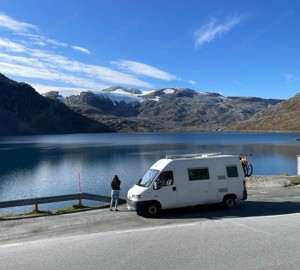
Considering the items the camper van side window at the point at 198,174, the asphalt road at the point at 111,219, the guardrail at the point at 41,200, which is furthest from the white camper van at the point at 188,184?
the guardrail at the point at 41,200

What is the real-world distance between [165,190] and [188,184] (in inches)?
48.5

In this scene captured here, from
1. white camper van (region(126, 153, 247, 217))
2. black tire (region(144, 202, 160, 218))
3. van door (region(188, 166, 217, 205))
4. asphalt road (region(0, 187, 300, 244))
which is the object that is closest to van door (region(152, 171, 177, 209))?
white camper van (region(126, 153, 247, 217))

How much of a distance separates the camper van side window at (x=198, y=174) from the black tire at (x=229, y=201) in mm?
1555

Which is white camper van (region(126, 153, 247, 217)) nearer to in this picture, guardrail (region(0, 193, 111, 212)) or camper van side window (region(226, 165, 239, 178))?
camper van side window (region(226, 165, 239, 178))

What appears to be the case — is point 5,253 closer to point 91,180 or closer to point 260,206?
point 260,206

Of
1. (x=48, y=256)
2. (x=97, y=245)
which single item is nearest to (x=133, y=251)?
(x=97, y=245)

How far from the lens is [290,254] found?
1016 centimetres

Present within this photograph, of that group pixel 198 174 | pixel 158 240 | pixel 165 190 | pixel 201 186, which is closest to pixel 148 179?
pixel 165 190

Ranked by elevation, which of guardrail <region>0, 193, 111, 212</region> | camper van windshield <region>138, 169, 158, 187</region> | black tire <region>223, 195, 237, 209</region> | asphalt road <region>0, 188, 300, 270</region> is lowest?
asphalt road <region>0, 188, 300, 270</region>

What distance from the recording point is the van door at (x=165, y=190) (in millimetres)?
18016

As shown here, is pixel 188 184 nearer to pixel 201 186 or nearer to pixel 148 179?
pixel 201 186

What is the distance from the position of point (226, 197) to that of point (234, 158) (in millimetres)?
2081

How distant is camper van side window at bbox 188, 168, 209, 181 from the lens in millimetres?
18672

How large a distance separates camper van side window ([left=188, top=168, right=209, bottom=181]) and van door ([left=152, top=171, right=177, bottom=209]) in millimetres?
993
